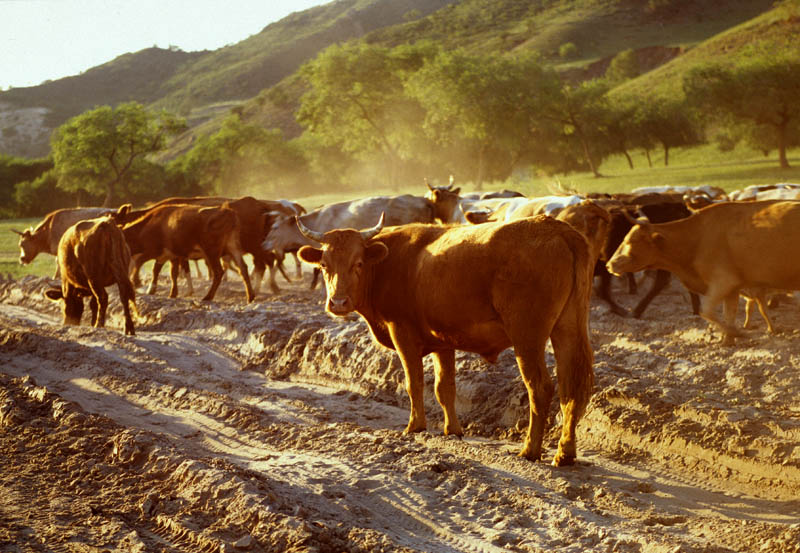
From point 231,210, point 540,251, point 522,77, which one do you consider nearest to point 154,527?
point 540,251

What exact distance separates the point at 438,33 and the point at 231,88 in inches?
2242

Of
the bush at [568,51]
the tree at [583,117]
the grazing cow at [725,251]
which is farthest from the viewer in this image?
the bush at [568,51]

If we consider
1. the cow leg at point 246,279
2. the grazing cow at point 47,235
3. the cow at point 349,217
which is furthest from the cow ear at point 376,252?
the grazing cow at point 47,235

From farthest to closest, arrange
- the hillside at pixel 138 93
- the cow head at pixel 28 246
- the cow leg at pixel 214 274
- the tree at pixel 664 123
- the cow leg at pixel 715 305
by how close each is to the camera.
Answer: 1. the hillside at pixel 138 93
2. the tree at pixel 664 123
3. the cow head at pixel 28 246
4. the cow leg at pixel 214 274
5. the cow leg at pixel 715 305

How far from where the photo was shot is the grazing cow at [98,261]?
527 inches

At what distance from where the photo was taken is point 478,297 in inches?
257

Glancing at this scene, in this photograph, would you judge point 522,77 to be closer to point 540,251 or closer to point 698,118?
point 698,118

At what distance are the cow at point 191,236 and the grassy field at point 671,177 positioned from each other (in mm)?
9090

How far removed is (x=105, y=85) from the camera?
19738cm

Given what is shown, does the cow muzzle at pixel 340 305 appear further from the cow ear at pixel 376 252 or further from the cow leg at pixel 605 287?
the cow leg at pixel 605 287

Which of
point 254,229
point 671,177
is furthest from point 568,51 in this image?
point 254,229

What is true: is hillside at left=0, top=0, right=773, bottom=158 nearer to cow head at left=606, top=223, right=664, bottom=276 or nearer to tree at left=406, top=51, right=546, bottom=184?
tree at left=406, top=51, right=546, bottom=184

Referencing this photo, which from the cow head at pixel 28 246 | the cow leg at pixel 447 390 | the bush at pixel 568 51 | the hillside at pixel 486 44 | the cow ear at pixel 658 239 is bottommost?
the cow leg at pixel 447 390

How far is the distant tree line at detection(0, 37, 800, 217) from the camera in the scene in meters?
50.1
